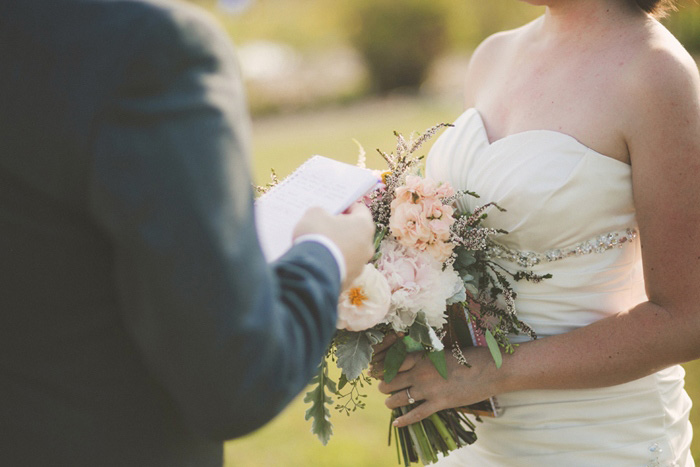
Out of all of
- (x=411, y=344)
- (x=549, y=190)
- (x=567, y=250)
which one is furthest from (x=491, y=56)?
(x=411, y=344)

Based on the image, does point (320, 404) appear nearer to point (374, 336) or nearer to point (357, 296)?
point (374, 336)

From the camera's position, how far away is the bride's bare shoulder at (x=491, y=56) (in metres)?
2.64

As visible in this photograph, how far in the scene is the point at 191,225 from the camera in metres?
0.95

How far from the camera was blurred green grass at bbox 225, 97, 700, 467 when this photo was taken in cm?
423

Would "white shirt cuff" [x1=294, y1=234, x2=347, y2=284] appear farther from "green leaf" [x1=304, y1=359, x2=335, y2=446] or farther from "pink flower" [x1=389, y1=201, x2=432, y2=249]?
"green leaf" [x1=304, y1=359, x2=335, y2=446]

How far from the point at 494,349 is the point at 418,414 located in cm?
33

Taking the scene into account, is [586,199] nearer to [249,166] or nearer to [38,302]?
[249,166]

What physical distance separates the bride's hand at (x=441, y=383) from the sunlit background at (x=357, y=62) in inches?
441

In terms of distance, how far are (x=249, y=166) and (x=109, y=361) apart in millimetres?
468

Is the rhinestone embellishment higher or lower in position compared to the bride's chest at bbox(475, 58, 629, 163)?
lower

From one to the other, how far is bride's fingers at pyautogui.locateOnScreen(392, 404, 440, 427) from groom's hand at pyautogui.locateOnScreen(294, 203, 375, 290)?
0.92m

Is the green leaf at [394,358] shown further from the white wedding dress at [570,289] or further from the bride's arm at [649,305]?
the white wedding dress at [570,289]

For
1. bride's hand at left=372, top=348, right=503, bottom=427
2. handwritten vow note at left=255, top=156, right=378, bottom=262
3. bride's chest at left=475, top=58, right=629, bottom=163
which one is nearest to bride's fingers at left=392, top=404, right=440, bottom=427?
bride's hand at left=372, top=348, right=503, bottom=427

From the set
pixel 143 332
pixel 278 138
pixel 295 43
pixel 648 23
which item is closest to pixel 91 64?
pixel 143 332
